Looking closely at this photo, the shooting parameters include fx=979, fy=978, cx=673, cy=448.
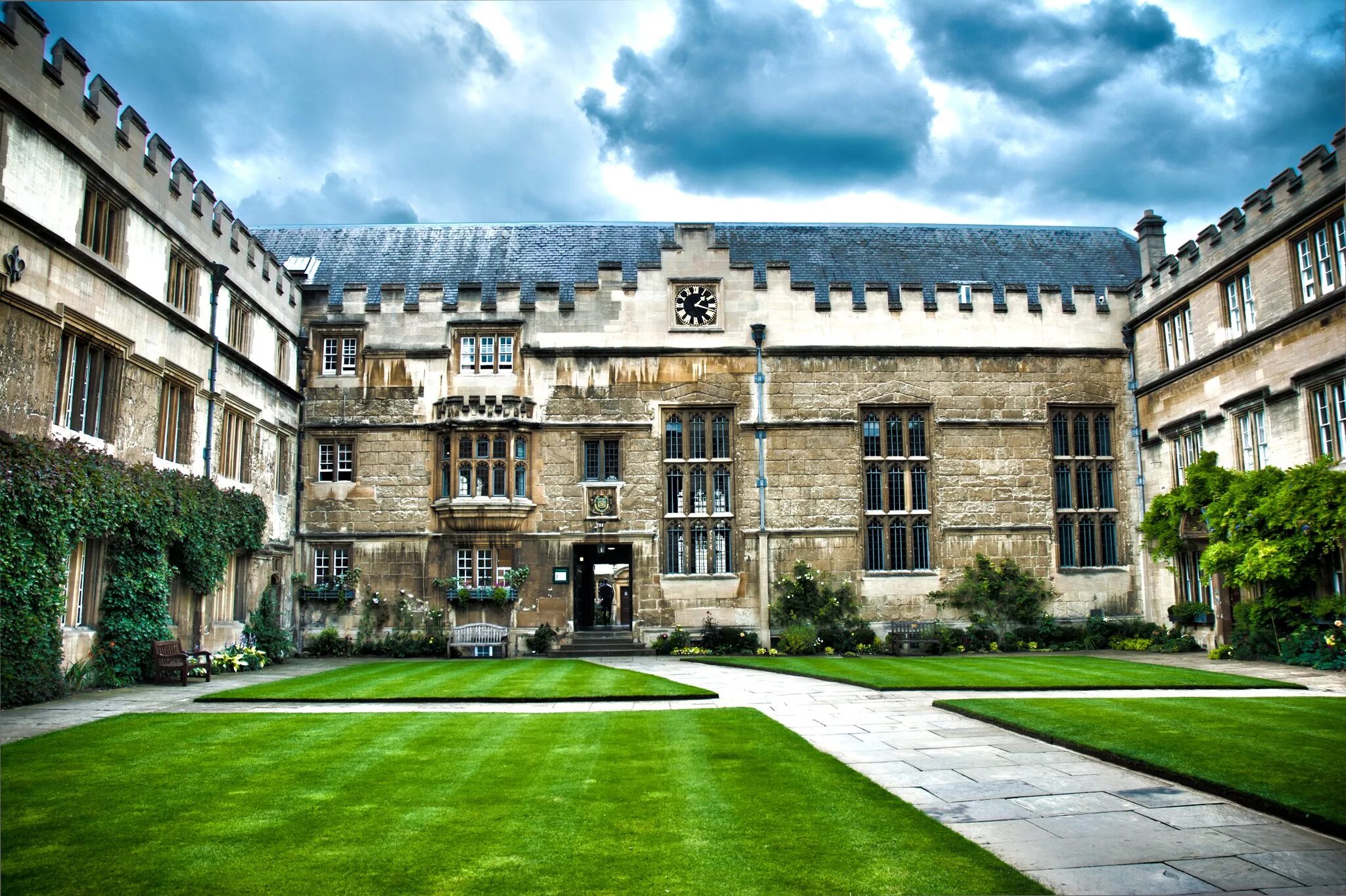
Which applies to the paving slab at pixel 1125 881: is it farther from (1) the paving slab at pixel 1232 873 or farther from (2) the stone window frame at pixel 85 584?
(2) the stone window frame at pixel 85 584

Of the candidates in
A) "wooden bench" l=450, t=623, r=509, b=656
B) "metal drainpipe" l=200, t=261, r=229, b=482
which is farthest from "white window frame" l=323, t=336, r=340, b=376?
"wooden bench" l=450, t=623, r=509, b=656

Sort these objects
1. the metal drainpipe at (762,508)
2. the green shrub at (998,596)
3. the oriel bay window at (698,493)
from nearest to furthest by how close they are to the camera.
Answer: the metal drainpipe at (762,508) → the green shrub at (998,596) → the oriel bay window at (698,493)

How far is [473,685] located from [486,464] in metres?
10.0

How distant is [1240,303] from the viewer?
846 inches

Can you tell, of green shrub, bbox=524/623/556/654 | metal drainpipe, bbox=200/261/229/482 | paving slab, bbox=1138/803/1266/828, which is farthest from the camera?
green shrub, bbox=524/623/556/654

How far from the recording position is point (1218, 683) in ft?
48.5

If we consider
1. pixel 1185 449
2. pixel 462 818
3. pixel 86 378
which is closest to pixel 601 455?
pixel 86 378

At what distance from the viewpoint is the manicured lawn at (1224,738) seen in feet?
23.7

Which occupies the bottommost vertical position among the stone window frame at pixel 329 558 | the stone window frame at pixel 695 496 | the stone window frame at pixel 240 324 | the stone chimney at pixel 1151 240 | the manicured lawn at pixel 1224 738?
the manicured lawn at pixel 1224 738

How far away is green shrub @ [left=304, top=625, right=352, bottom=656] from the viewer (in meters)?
24.3

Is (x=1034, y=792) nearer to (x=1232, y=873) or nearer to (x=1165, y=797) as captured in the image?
(x=1165, y=797)

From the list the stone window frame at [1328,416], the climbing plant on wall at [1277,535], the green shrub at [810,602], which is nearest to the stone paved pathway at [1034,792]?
the climbing plant on wall at [1277,535]

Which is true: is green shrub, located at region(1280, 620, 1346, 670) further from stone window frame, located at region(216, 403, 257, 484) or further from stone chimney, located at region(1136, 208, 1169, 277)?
stone window frame, located at region(216, 403, 257, 484)

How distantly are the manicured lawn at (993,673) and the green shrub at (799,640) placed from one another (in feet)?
3.41
